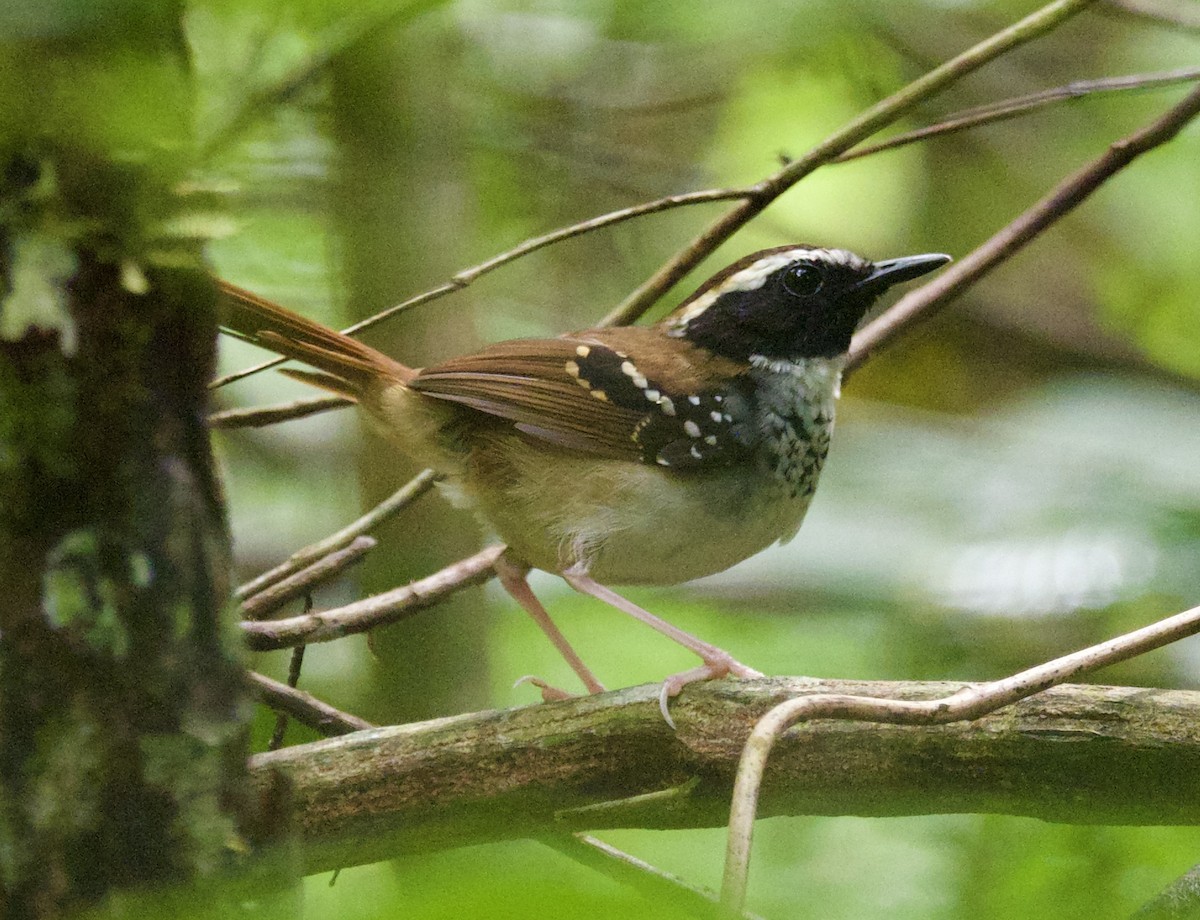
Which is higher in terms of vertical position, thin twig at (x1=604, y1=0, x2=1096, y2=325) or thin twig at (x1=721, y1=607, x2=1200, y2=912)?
thin twig at (x1=604, y1=0, x2=1096, y2=325)

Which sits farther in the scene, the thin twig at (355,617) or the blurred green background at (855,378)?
the blurred green background at (855,378)

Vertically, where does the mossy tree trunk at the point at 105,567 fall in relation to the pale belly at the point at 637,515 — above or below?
below

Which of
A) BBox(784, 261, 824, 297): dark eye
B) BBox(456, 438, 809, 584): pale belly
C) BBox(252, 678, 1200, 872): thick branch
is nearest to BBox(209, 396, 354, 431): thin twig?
BBox(456, 438, 809, 584): pale belly

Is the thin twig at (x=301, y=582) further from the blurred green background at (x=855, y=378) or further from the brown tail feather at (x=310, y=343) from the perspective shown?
the brown tail feather at (x=310, y=343)

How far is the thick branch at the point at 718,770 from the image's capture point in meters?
1.92

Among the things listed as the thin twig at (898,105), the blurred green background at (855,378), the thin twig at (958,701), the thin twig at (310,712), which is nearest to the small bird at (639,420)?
the blurred green background at (855,378)

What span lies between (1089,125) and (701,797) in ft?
15.6

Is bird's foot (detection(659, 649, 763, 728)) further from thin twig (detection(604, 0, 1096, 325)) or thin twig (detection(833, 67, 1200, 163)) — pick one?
thin twig (detection(833, 67, 1200, 163))

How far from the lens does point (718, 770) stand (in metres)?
2.06

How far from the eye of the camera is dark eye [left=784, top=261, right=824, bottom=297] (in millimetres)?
3268

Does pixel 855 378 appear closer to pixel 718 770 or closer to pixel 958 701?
pixel 718 770

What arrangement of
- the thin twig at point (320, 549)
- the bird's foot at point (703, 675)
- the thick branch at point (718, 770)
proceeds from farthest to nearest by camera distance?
the thin twig at point (320, 549) → the bird's foot at point (703, 675) → the thick branch at point (718, 770)

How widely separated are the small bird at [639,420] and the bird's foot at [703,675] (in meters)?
0.12

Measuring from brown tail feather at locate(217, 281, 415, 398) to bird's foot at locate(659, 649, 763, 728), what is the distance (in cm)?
109
